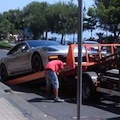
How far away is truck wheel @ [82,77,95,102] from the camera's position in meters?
11.8

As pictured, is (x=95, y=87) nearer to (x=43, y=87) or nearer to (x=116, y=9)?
(x=43, y=87)

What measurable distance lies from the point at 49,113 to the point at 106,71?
264 centimetres

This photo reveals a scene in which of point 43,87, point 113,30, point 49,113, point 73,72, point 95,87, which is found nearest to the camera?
point 49,113

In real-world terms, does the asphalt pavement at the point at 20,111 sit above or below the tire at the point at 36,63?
below

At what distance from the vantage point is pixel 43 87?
15938 mm

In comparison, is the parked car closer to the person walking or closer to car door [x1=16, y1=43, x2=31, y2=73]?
the person walking

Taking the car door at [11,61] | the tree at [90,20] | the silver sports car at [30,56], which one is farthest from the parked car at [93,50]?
the tree at [90,20]

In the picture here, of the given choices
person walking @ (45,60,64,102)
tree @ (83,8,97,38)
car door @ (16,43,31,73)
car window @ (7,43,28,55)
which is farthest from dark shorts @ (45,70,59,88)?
tree @ (83,8,97,38)

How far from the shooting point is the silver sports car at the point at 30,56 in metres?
13.9

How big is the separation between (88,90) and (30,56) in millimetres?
3665

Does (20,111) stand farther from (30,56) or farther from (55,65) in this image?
(30,56)

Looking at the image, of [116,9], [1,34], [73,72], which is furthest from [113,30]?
[1,34]

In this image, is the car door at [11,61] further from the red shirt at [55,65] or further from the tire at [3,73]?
the red shirt at [55,65]

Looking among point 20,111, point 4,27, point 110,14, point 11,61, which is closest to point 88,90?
point 20,111
